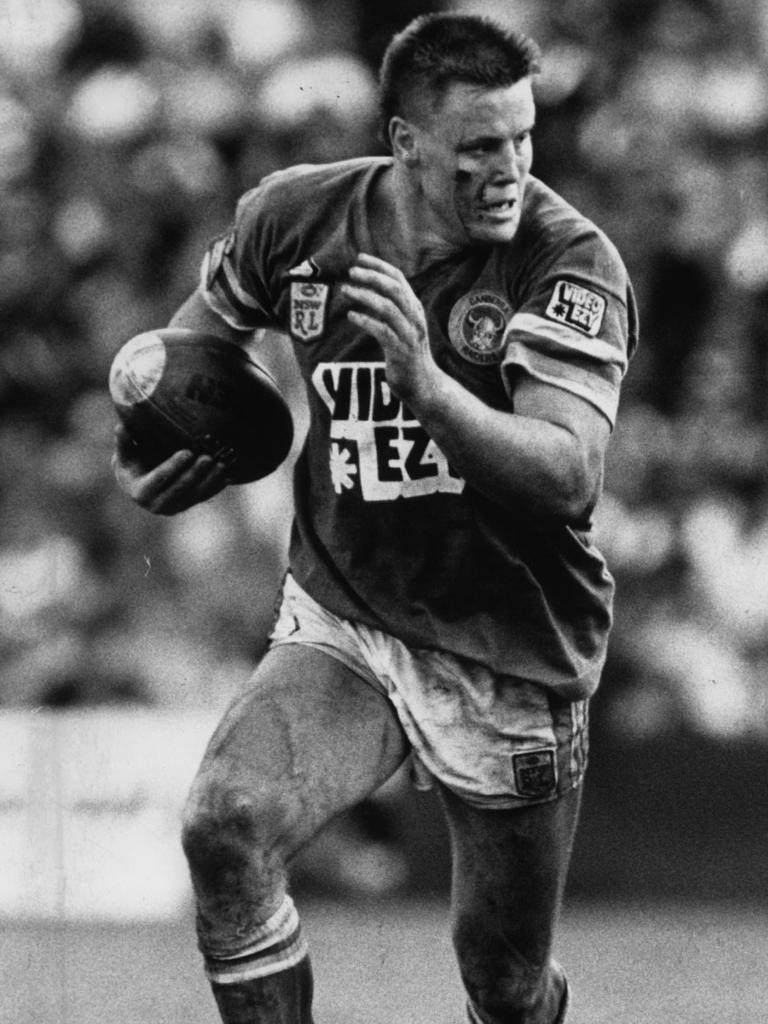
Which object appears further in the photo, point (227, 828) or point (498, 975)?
point (498, 975)

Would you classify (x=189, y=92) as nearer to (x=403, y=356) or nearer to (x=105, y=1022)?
(x=105, y=1022)

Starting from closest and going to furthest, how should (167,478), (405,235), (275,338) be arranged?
1. (405,235)
2. (167,478)
3. (275,338)

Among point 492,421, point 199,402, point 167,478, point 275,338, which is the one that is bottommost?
point 275,338

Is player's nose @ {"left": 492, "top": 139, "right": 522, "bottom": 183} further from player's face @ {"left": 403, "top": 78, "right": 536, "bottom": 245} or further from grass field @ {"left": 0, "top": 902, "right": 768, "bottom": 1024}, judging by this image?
grass field @ {"left": 0, "top": 902, "right": 768, "bottom": 1024}

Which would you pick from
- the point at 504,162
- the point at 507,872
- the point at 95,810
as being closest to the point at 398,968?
the point at 95,810

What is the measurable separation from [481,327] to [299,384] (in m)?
3.67

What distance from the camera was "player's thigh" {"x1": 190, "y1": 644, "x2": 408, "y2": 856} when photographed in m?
3.63

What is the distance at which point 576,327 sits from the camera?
363cm

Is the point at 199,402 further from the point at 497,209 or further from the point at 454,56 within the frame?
the point at 454,56

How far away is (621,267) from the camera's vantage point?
12.3ft

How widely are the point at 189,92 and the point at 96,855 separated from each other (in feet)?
8.89

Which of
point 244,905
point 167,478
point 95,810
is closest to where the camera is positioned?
point 244,905

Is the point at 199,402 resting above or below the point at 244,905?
above

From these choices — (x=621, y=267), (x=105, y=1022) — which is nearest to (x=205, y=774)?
(x=621, y=267)
